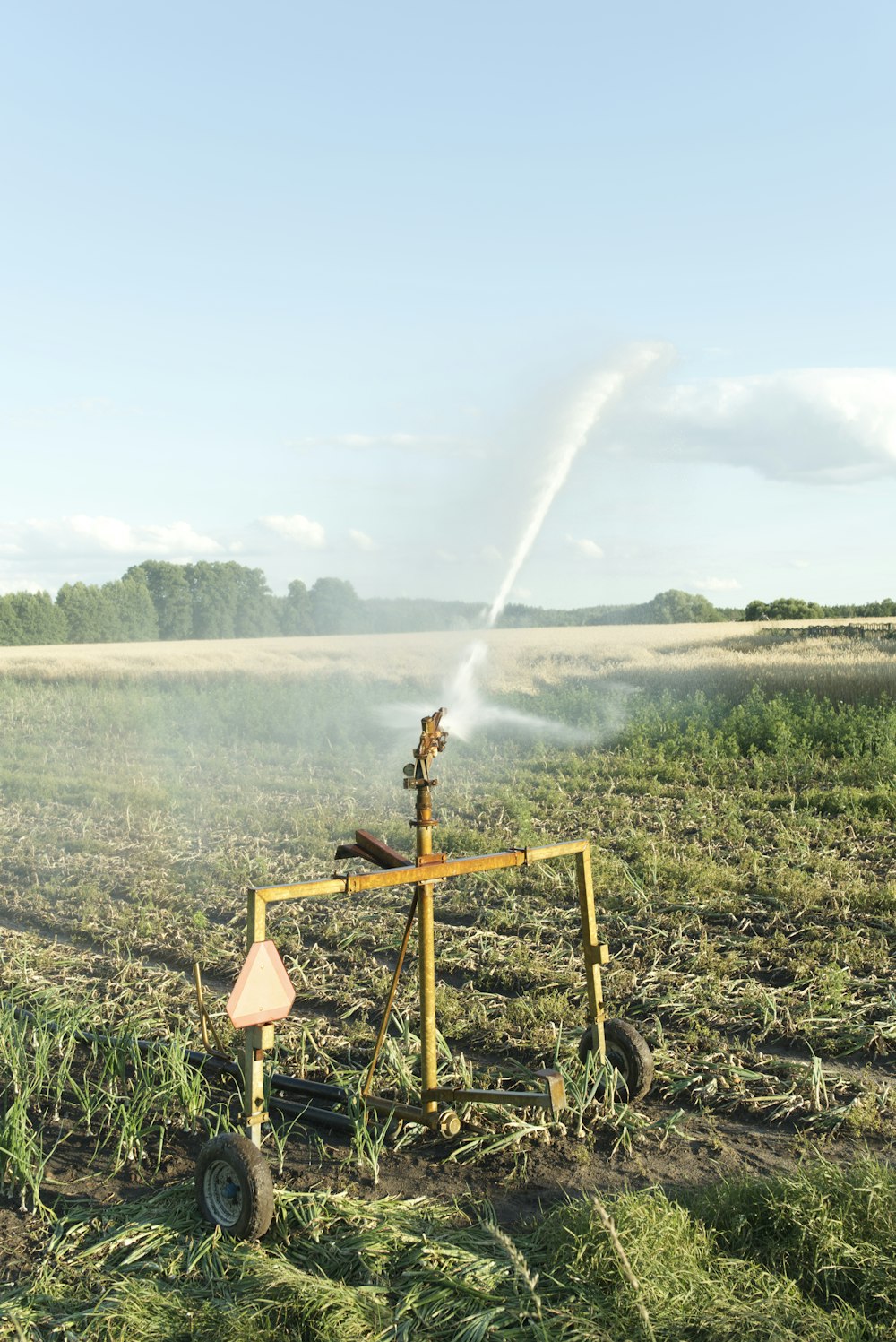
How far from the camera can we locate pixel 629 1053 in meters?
5.08

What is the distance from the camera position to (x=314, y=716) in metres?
22.0

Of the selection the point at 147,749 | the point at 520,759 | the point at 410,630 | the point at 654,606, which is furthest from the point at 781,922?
the point at 654,606

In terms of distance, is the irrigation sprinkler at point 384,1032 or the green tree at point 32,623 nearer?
the irrigation sprinkler at point 384,1032

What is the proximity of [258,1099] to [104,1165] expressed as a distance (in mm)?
1129

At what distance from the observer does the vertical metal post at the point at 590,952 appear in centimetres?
509

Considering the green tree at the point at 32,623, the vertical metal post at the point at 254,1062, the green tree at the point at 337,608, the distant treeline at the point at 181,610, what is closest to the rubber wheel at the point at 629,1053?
the vertical metal post at the point at 254,1062

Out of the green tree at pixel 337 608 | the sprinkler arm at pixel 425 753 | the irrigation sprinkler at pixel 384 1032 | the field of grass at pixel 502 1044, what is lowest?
the field of grass at pixel 502 1044

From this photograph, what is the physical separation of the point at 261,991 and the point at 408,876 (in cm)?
80

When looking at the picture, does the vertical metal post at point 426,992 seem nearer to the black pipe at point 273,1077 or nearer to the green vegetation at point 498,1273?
the black pipe at point 273,1077

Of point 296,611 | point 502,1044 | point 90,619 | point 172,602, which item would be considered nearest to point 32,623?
point 90,619

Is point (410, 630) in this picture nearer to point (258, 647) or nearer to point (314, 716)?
point (314, 716)

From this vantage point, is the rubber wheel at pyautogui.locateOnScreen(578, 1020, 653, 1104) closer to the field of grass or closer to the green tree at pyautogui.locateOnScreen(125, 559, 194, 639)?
the field of grass

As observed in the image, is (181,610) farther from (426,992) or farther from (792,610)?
(426,992)

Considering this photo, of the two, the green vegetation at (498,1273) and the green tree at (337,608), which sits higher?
the green tree at (337,608)
